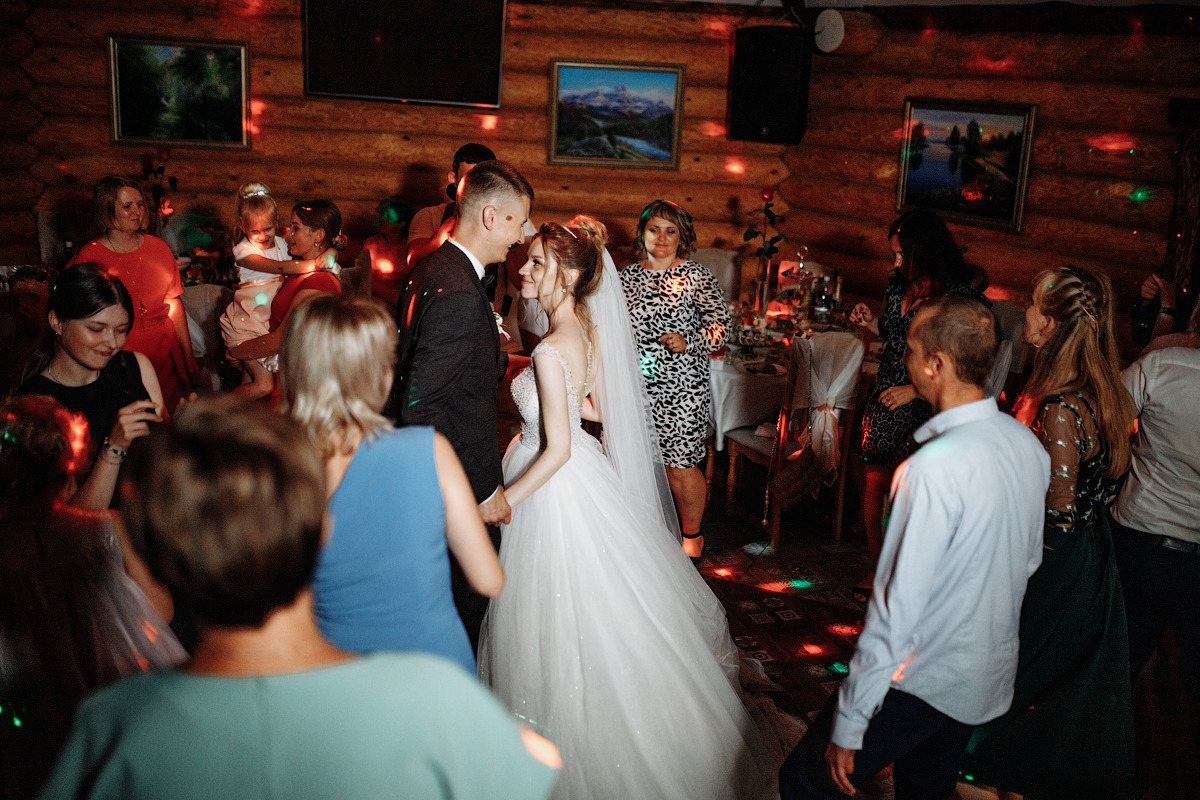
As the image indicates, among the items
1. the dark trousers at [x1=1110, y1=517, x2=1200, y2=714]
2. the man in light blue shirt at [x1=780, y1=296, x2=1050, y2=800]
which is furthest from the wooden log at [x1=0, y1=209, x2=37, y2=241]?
the dark trousers at [x1=1110, y1=517, x2=1200, y2=714]

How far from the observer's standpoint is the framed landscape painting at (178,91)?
6.78 meters

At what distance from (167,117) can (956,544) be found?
23.4 ft

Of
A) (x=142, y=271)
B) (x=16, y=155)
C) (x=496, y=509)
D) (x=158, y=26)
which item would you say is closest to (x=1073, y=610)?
(x=496, y=509)

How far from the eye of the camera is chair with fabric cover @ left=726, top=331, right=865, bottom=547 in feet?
12.9

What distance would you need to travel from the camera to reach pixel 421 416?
238cm

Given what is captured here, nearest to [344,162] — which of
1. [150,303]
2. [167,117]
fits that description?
[167,117]

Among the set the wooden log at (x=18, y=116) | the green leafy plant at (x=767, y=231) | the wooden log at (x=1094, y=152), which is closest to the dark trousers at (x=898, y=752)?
the wooden log at (x=1094, y=152)

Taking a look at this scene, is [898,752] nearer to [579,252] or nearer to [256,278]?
[579,252]

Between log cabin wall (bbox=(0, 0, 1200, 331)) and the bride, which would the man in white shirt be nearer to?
the bride

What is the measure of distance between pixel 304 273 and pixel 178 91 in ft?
14.2

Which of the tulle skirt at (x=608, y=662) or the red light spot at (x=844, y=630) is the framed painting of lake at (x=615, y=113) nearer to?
the red light spot at (x=844, y=630)

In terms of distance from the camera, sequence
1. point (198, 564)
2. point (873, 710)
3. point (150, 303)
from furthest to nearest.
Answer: point (150, 303) < point (873, 710) < point (198, 564)

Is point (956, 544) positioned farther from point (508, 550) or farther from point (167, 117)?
point (167, 117)

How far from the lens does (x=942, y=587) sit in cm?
179
